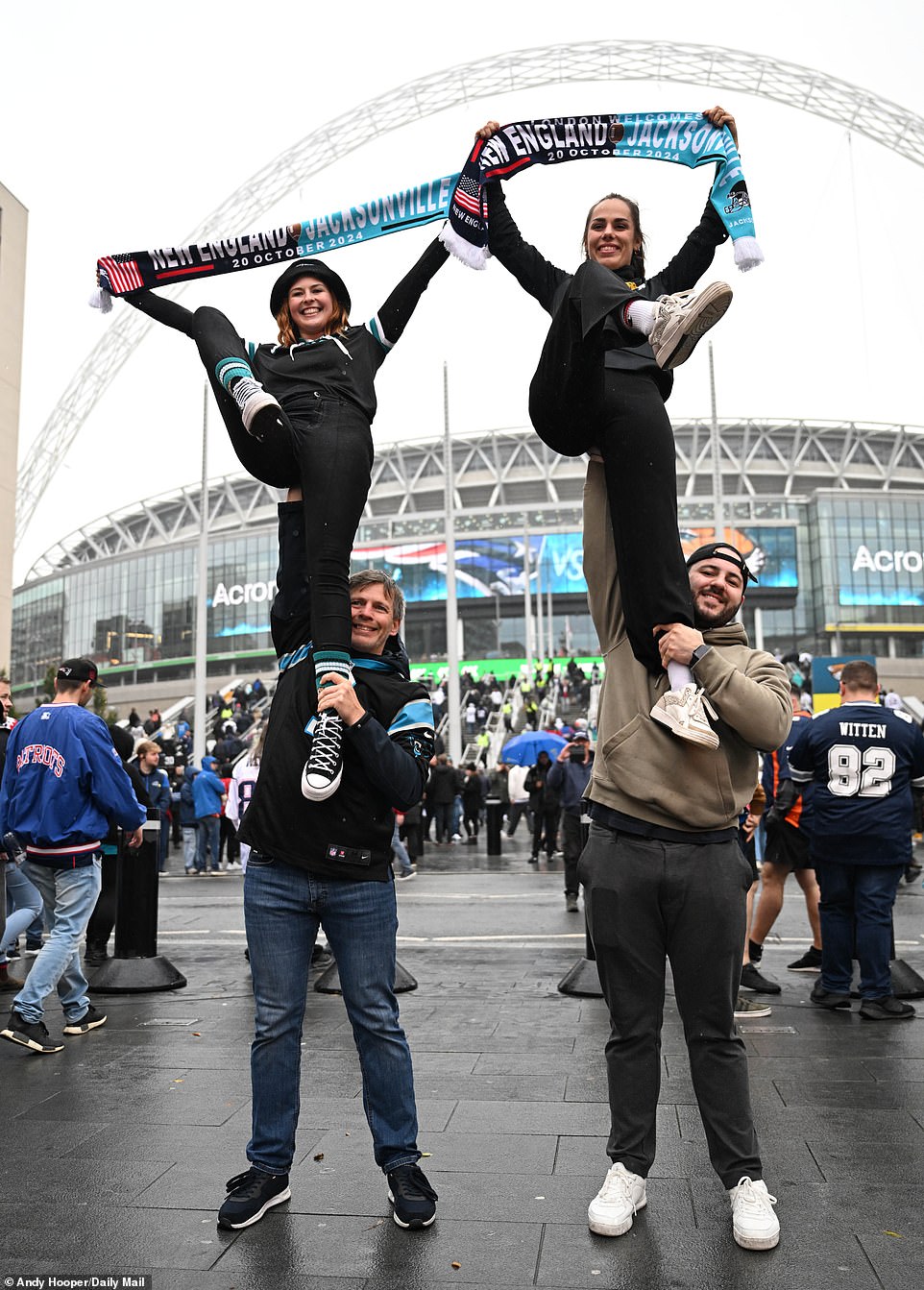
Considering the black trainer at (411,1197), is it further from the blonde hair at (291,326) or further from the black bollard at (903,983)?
the black bollard at (903,983)

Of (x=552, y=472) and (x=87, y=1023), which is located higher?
(x=552, y=472)

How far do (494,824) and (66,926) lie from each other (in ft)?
46.2

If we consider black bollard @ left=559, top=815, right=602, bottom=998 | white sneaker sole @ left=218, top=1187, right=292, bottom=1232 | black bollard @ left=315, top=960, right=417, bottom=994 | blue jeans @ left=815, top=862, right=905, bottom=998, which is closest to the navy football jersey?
blue jeans @ left=815, top=862, right=905, bottom=998

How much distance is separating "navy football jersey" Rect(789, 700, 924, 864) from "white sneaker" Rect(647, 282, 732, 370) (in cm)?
403

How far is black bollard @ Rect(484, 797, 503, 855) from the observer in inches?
763

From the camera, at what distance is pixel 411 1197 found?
308 cm

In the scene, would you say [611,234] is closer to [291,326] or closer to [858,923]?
[291,326]

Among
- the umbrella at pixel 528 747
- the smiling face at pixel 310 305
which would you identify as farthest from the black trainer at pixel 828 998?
the umbrella at pixel 528 747

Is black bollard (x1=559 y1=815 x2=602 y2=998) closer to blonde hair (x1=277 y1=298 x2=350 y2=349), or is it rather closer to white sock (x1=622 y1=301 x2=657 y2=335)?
blonde hair (x1=277 y1=298 x2=350 y2=349)

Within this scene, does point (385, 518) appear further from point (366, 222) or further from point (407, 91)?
point (366, 222)

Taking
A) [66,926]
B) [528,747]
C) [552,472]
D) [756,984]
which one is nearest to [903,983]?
[756,984]

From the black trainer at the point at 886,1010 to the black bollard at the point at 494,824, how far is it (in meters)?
13.3

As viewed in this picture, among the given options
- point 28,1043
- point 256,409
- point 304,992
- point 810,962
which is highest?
point 256,409

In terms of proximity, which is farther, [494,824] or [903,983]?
[494,824]
